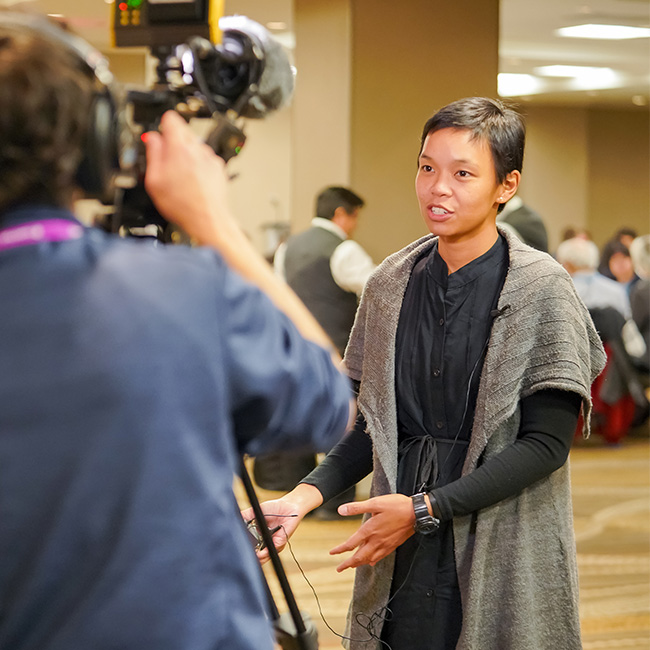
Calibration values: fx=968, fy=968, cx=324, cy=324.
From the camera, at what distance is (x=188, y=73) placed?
109cm

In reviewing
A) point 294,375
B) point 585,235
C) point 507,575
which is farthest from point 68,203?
point 585,235

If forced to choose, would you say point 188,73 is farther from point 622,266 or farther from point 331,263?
point 622,266

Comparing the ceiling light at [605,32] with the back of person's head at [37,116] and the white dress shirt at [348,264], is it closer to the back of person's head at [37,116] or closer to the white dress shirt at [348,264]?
the white dress shirt at [348,264]

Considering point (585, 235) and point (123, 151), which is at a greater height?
point (123, 151)

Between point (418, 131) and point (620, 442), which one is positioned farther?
point (620, 442)

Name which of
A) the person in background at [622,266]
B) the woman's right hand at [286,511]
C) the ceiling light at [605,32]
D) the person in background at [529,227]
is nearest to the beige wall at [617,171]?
the ceiling light at [605,32]

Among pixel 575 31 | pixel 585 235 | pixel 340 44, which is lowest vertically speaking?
pixel 585 235

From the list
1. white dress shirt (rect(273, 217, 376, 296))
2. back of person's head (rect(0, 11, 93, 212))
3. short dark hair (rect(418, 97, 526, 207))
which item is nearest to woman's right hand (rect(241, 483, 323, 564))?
short dark hair (rect(418, 97, 526, 207))

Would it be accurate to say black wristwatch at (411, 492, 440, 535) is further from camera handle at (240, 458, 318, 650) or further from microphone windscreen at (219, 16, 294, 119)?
microphone windscreen at (219, 16, 294, 119)

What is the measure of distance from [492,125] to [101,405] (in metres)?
1.05

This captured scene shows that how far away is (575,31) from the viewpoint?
29.6 feet

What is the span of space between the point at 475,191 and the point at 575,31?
26.5 ft

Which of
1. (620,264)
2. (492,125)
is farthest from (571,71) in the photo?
(492,125)

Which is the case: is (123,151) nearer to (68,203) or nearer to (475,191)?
(68,203)
